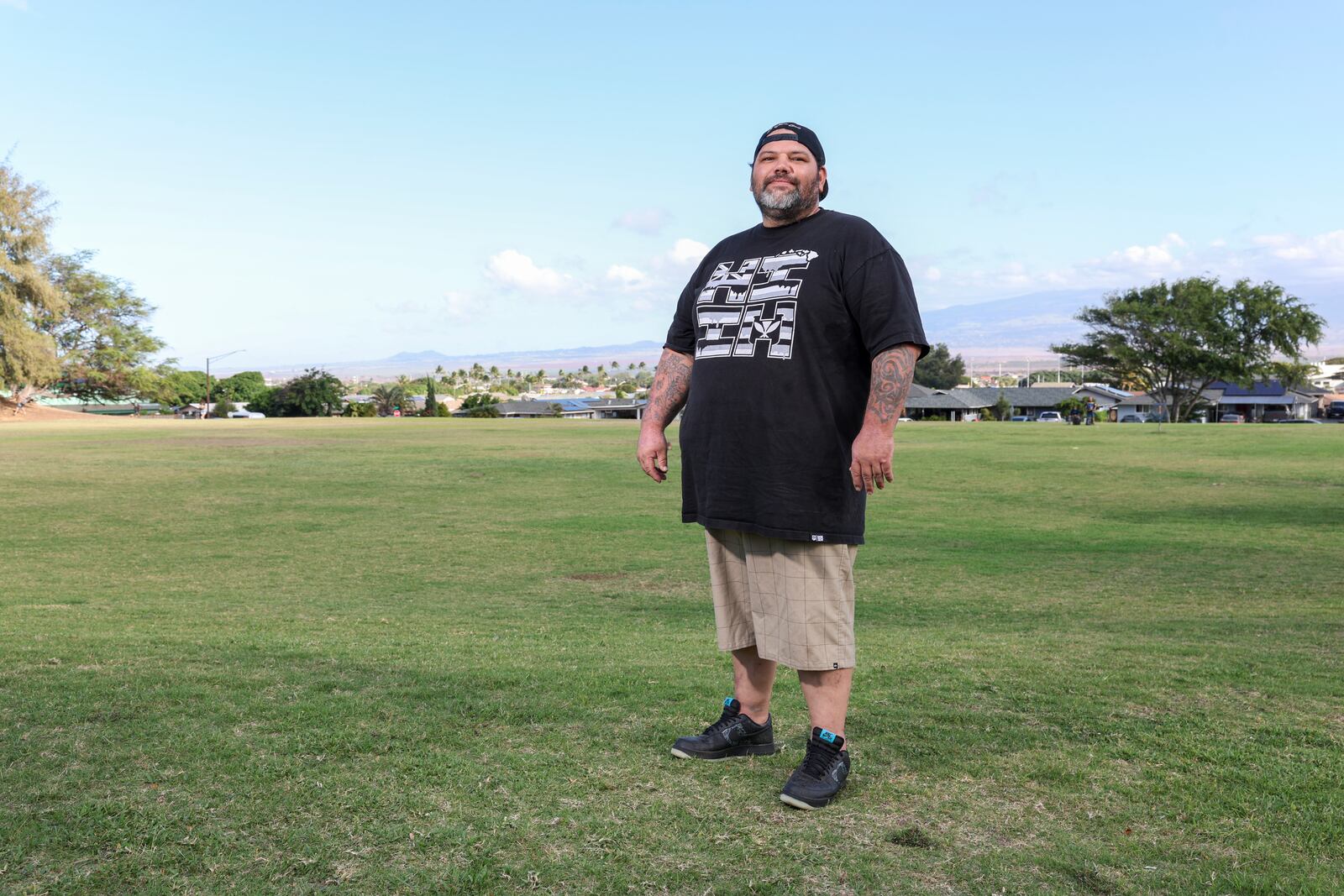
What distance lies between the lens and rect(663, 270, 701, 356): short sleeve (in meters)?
4.26

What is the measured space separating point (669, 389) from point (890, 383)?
3.36ft

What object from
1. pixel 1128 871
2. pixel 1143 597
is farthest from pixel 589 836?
pixel 1143 597

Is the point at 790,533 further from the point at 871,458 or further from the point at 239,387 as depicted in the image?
the point at 239,387

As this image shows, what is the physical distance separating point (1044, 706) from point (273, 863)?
126 inches

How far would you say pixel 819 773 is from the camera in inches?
141

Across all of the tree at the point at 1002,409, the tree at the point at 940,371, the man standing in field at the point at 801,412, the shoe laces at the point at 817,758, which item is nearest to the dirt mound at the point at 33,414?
the man standing in field at the point at 801,412

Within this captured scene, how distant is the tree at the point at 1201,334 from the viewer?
258 ft

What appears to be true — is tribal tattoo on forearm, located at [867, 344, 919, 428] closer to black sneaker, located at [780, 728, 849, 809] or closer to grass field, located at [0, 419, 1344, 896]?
black sneaker, located at [780, 728, 849, 809]

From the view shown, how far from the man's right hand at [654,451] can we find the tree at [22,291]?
81999 mm

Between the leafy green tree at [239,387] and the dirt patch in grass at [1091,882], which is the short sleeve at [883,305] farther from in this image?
the leafy green tree at [239,387]

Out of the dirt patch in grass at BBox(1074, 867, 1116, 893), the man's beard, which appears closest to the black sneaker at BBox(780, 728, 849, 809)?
the dirt patch in grass at BBox(1074, 867, 1116, 893)

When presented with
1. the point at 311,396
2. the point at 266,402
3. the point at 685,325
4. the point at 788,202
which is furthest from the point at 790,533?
the point at 266,402

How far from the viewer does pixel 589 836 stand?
3184 mm

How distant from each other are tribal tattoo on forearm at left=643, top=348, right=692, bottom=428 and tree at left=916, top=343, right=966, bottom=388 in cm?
16171
